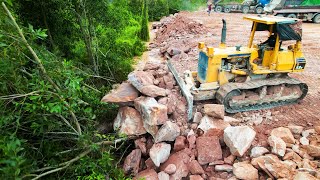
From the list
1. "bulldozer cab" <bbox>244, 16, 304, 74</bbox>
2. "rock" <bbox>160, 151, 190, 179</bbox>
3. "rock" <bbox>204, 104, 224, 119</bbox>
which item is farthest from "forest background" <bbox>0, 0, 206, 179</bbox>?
"bulldozer cab" <bbox>244, 16, 304, 74</bbox>

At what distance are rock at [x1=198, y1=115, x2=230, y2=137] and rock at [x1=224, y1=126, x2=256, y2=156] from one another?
28 cm

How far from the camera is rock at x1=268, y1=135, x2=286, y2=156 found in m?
4.58

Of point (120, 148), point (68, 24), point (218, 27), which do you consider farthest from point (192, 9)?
point (120, 148)

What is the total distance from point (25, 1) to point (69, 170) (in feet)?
16.0

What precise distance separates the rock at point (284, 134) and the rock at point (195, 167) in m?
1.61

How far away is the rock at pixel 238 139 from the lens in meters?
4.72

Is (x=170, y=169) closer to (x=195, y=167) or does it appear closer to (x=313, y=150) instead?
(x=195, y=167)

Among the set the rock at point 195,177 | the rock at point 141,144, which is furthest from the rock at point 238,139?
the rock at point 141,144

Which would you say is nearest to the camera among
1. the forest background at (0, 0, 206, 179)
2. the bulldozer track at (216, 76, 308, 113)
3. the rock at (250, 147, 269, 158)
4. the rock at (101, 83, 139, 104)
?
the forest background at (0, 0, 206, 179)

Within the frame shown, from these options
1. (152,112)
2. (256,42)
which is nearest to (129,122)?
(152,112)

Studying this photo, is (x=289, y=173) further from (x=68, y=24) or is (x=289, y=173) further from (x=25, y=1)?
(x=25, y=1)

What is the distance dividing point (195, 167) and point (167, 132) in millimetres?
850

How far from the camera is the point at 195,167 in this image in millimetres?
4832

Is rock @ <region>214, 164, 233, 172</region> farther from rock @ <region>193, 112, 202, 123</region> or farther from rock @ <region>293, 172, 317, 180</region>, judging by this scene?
rock @ <region>193, 112, 202, 123</region>
